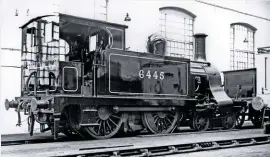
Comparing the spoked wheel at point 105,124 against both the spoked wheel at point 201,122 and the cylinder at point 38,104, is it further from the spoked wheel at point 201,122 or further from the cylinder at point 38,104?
the spoked wheel at point 201,122

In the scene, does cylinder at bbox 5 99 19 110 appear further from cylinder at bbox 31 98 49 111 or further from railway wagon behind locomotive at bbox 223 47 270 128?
railway wagon behind locomotive at bbox 223 47 270 128

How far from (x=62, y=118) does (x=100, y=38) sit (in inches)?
74.5

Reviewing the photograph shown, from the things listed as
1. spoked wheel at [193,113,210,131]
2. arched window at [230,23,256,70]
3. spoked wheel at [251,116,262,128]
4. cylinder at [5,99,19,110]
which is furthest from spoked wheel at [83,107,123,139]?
arched window at [230,23,256,70]

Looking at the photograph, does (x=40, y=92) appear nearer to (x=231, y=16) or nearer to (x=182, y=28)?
(x=182, y=28)

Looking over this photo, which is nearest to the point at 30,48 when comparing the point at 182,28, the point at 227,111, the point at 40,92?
the point at 40,92

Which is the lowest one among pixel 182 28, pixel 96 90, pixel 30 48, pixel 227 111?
pixel 227 111

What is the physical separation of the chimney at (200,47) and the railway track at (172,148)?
3.60 meters

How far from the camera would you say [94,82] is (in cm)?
744

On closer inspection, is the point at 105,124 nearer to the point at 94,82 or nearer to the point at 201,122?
the point at 94,82

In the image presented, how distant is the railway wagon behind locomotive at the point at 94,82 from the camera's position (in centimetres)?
Answer: 706

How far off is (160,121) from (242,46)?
515cm

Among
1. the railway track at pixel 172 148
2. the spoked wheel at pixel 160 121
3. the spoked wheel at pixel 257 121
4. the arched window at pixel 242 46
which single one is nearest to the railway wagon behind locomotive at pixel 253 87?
the spoked wheel at pixel 257 121

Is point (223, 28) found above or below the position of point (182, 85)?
above

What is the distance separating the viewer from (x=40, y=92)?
290 inches
